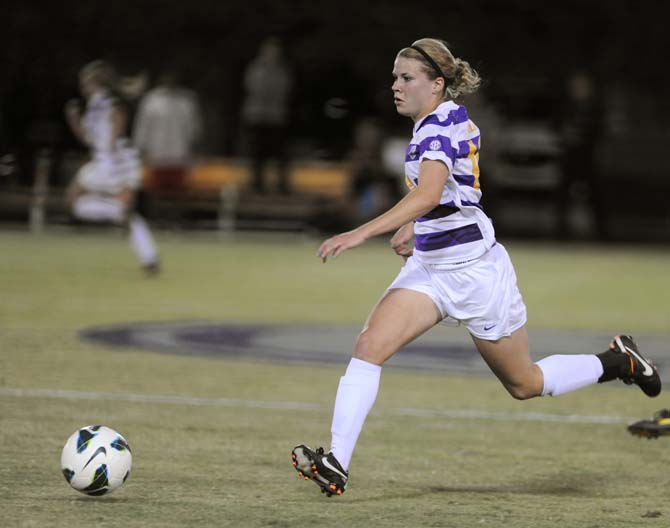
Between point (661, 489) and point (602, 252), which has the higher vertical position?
point (661, 489)

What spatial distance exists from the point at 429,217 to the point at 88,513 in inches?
82.0

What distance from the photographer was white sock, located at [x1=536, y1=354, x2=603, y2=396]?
25.0 ft

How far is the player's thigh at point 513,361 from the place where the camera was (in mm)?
7391

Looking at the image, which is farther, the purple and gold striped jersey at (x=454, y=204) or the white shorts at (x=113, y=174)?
the white shorts at (x=113, y=174)

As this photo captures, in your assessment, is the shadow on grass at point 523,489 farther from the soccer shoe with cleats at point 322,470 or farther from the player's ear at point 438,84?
the player's ear at point 438,84

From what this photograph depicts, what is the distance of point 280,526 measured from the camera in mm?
6438

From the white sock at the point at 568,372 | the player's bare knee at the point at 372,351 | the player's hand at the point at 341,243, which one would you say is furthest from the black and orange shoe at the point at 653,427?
the player's hand at the point at 341,243

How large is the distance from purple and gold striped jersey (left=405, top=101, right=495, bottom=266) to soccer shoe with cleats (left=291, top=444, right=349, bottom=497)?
44.2 inches

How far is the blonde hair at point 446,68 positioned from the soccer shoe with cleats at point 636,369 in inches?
63.4

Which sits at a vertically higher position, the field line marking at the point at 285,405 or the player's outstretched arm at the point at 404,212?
the player's outstretched arm at the point at 404,212

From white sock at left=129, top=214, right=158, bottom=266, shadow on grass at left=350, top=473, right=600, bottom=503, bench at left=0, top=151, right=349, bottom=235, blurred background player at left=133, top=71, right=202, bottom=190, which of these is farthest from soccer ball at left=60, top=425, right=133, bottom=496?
bench at left=0, top=151, right=349, bottom=235

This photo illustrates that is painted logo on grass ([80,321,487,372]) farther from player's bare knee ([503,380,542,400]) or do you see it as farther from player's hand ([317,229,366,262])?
player's hand ([317,229,366,262])

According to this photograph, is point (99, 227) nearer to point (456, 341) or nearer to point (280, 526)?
point (456, 341)

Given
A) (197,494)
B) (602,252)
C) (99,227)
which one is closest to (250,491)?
(197,494)
